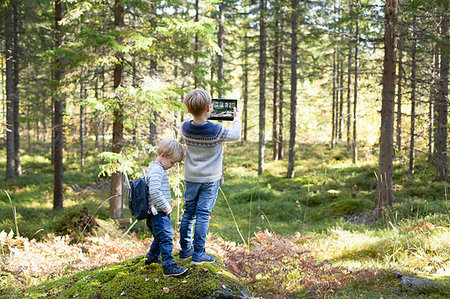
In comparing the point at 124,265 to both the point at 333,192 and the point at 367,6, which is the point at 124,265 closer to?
the point at 367,6

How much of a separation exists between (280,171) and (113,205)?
13969 millimetres

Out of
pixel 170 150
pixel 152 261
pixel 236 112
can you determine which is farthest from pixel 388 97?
pixel 152 261

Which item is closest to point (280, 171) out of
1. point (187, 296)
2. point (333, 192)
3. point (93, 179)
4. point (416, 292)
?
point (333, 192)

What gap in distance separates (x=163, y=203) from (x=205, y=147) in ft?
2.49

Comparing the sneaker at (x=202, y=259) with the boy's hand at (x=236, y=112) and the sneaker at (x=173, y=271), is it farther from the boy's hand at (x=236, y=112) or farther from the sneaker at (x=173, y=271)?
the boy's hand at (x=236, y=112)

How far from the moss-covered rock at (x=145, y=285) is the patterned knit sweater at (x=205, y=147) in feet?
3.30

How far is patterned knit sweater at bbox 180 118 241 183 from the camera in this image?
3.42m

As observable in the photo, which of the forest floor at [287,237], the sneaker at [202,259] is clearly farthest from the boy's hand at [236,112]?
the sneaker at [202,259]

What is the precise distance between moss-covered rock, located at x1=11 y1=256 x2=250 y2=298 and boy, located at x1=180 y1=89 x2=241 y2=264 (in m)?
0.32

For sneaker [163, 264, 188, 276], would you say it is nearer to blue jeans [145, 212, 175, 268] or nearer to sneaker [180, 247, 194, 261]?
blue jeans [145, 212, 175, 268]

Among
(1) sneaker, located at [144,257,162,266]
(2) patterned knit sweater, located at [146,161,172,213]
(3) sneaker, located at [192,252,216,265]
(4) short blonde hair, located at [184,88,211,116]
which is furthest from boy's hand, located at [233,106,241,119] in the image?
(1) sneaker, located at [144,257,162,266]

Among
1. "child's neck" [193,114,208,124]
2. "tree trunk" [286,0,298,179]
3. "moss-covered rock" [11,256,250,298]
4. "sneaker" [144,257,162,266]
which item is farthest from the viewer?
"tree trunk" [286,0,298,179]

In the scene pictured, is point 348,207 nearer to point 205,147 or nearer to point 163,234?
point 205,147

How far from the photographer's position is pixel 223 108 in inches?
137
